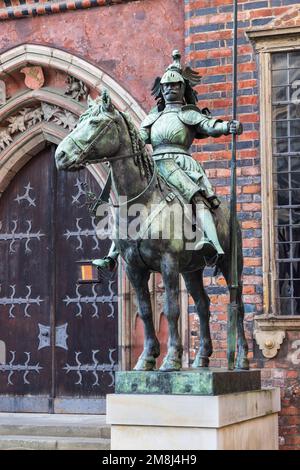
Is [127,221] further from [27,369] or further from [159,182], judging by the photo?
[27,369]

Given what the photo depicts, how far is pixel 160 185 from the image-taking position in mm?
5117

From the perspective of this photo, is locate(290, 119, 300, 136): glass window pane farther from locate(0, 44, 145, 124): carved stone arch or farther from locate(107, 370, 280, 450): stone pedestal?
locate(107, 370, 280, 450): stone pedestal

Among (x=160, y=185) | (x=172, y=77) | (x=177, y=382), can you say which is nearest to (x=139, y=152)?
(x=160, y=185)

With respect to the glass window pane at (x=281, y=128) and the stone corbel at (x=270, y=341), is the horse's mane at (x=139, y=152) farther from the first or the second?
the glass window pane at (x=281, y=128)

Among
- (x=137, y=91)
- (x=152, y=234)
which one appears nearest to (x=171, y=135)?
(x=152, y=234)

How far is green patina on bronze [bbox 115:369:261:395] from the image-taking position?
4.74 metres

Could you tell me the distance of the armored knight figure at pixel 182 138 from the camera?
5172 mm

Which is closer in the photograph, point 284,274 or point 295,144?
point 284,274

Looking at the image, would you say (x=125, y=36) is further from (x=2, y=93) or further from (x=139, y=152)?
(x=139, y=152)

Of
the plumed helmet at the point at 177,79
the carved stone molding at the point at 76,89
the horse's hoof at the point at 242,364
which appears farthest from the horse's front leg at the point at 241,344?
the carved stone molding at the point at 76,89

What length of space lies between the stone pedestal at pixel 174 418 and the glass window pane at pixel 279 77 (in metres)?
3.65

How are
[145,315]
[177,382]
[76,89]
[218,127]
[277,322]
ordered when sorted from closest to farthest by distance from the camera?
1. [177,382]
2. [145,315]
3. [218,127]
4. [277,322]
5. [76,89]

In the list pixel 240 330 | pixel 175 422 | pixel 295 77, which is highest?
pixel 295 77

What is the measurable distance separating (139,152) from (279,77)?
318 cm
